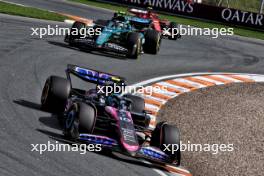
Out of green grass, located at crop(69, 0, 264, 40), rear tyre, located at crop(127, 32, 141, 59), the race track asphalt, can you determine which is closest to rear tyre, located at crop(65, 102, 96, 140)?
the race track asphalt

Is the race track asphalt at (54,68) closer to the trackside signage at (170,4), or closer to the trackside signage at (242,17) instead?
the trackside signage at (170,4)

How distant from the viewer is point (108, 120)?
12625mm

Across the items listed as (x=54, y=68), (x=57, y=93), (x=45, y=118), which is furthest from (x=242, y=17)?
(x=45, y=118)

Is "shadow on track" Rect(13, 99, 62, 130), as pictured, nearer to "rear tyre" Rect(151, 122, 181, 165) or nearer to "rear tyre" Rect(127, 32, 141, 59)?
"rear tyre" Rect(151, 122, 181, 165)

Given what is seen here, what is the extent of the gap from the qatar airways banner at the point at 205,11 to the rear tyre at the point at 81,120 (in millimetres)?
30948

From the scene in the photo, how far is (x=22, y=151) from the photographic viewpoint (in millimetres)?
11320

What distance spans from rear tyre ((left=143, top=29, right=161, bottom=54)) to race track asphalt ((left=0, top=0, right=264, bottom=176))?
0.33 m

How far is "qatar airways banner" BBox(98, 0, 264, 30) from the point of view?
4166 cm

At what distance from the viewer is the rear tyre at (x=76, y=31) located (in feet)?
73.5

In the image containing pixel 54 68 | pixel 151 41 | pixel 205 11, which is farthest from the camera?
pixel 205 11

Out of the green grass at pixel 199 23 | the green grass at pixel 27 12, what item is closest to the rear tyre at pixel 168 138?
the green grass at pixel 27 12

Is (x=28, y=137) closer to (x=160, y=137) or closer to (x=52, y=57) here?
(x=160, y=137)

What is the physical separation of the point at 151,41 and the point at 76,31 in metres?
3.60

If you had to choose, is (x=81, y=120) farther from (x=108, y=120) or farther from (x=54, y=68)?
(x=54, y=68)
